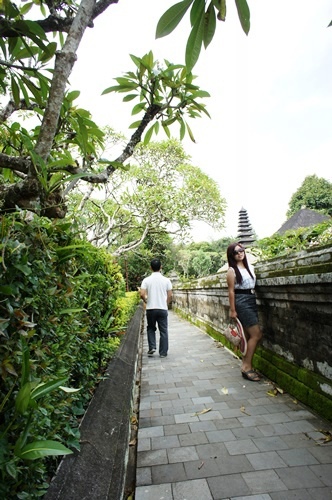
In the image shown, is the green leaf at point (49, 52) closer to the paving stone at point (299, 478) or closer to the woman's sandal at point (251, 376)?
the paving stone at point (299, 478)

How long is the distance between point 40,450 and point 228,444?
1949mm

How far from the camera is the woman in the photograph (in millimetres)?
3797

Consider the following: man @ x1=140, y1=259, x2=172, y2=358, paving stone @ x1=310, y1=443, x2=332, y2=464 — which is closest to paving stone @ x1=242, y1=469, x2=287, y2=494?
paving stone @ x1=310, y1=443, x2=332, y2=464

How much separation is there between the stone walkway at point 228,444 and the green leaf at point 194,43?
241 cm

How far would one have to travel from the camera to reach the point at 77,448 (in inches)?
59.1

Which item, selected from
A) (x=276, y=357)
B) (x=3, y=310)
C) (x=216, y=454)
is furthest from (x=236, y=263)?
(x=3, y=310)

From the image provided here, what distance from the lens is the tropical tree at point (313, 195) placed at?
39906 mm

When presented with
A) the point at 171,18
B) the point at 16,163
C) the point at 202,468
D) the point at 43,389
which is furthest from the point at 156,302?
the point at 171,18

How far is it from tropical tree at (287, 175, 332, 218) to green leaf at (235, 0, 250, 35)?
4261 cm

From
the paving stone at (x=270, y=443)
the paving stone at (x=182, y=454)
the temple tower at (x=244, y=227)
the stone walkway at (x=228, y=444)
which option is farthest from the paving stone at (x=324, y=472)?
the temple tower at (x=244, y=227)

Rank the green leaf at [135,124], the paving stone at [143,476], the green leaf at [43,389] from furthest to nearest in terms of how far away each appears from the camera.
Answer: the green leaf at [135,124] < the paving stone at [143,476] < the green leaf at [43,389]

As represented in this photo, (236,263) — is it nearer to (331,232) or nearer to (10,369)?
(331,232)

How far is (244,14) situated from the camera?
1.18m

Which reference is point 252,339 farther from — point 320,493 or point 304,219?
point 304,219
